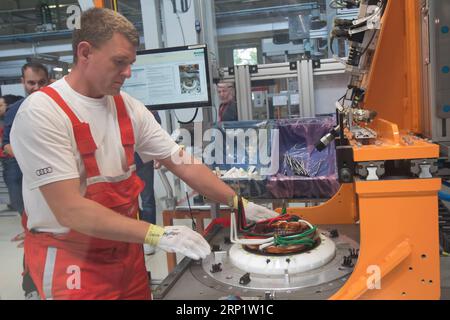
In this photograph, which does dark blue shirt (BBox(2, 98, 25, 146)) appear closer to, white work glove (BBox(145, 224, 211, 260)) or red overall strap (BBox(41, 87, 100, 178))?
red overall strap (BBox(41, 87, 100, 178))

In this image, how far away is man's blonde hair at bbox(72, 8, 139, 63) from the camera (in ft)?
3.18

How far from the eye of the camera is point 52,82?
3.57 feet

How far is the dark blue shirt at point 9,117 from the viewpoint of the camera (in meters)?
1.01

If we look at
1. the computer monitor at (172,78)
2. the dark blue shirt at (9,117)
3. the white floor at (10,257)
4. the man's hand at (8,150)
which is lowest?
the white floor at (10,257)

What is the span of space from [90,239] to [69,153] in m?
0.25

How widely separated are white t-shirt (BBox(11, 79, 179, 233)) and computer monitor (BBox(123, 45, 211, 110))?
0.75 m

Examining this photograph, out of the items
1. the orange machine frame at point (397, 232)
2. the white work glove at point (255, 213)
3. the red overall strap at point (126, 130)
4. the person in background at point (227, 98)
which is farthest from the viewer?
the person in background at point (227, 98)

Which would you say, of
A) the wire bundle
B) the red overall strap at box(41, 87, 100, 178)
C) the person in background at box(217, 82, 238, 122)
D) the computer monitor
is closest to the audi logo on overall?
the red overall strap at box(41, 87, 100, 178)

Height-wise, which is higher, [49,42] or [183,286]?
[49,42]

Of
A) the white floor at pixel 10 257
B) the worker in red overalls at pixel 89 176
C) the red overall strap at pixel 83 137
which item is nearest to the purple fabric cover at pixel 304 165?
the worker in red overalls at pixel 89 176

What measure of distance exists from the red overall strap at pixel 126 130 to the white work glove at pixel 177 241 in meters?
0.28

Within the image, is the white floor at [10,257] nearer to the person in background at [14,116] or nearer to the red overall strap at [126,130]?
the person in background at [14,116]
